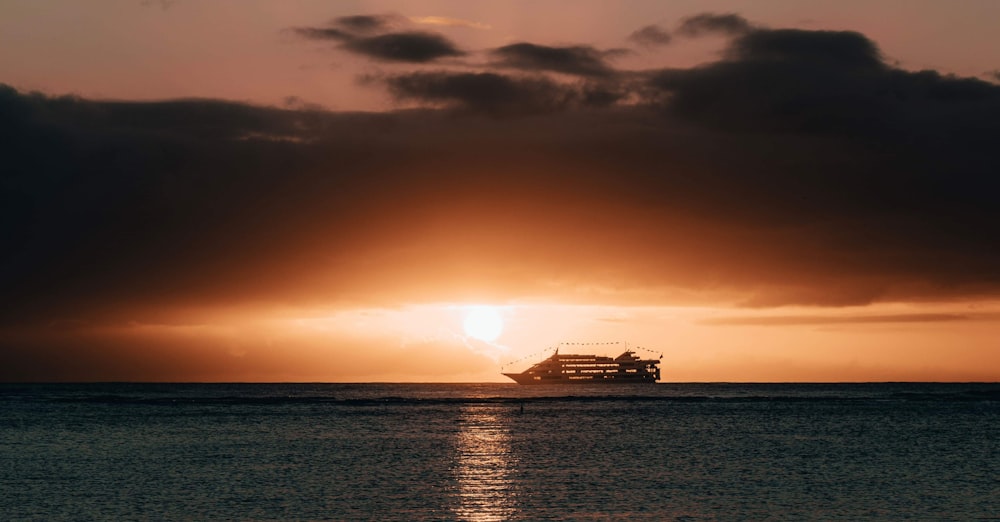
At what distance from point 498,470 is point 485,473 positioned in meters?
2.06

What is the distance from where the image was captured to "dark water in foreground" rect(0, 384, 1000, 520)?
5959 centimetres

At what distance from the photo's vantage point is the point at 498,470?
264ft

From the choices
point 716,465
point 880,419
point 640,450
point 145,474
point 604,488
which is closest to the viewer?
point 604,488

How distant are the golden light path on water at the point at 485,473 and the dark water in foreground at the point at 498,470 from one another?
19 cm

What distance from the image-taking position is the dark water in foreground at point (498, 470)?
59.6 metres

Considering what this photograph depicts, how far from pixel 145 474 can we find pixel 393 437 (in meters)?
42.3

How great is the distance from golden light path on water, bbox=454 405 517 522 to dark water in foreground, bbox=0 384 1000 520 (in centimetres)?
19

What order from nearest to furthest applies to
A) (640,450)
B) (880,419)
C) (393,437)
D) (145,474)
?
(145,474)
(640,450)
(393,437)
(880,419)

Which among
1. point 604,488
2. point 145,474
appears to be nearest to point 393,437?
point 145,474

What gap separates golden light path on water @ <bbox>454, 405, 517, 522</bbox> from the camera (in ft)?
193

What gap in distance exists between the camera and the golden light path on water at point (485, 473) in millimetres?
58844

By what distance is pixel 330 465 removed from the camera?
8444 cm

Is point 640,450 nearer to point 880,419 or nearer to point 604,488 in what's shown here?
point 604,488

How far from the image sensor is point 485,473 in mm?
78688
